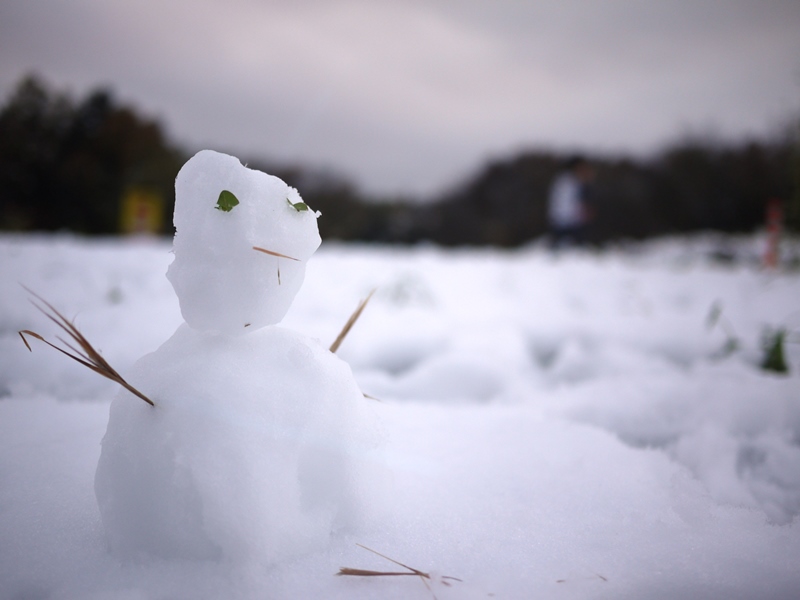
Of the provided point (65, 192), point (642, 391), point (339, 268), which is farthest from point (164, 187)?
point (642, 391)

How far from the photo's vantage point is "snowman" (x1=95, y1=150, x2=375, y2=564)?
1.70 ft

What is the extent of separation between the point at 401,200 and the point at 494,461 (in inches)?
1046

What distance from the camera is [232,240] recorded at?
0.55 metres

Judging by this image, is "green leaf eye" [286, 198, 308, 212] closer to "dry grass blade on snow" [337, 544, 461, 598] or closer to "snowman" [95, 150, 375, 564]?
"snowman" [95, 150, 375, 564]

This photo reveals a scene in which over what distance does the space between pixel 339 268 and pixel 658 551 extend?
107 inches

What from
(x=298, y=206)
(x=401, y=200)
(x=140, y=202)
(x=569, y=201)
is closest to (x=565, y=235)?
(x=569, y=201)

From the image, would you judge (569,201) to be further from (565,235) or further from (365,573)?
(365,573)

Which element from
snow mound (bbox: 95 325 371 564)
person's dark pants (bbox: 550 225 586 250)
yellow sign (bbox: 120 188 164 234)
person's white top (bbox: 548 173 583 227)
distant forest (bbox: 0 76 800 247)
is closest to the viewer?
snow mound (bbox: 95 325 371 564)

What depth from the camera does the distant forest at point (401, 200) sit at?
11.0 meters

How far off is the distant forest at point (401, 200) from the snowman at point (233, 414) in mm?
5252

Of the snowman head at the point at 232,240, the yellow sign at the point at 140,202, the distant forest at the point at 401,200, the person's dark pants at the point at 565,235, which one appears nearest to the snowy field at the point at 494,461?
the snowman head at the point at 232,240

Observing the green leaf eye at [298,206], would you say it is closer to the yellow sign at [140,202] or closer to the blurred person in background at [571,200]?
the blurred person in background at [571,200]

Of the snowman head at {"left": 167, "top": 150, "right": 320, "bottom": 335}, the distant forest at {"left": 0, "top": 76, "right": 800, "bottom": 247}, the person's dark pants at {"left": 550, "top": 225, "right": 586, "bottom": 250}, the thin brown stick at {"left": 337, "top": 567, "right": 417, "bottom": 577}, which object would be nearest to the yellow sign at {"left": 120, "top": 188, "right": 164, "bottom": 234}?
the distant forest at {"left": 0, "top": 76, "right": 800, "bottom": 247}

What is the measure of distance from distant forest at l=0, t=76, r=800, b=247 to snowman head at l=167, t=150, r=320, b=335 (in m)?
5.26
